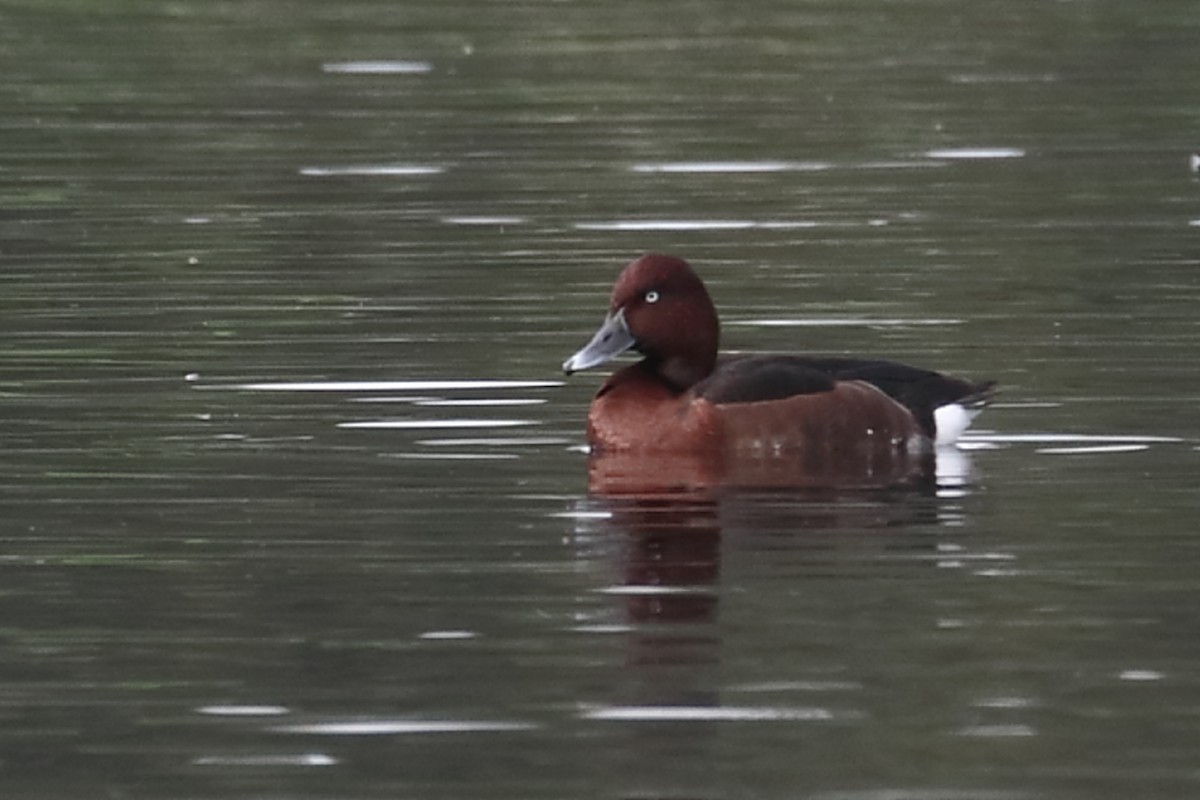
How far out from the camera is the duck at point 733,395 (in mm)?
12430

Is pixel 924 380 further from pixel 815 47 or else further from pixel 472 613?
pixel 815 47

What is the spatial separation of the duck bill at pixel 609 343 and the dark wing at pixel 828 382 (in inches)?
14.2

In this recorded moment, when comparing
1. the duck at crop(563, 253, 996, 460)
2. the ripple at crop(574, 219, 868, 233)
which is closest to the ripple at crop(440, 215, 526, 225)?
the ripple at crop(574, 219, 868, 233)

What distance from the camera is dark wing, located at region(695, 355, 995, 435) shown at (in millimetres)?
12492

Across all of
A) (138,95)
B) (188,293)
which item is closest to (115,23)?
(138,95)

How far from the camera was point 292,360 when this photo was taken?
1428cm

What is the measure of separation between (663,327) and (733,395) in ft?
1.48

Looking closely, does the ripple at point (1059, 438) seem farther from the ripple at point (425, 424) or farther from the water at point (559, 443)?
the ripple at point (425, 424)

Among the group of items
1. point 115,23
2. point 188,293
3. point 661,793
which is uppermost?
point 115,23

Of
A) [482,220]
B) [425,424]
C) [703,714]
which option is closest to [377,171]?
[482,220]

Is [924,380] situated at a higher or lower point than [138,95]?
lower

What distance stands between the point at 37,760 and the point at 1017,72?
59.9 feet

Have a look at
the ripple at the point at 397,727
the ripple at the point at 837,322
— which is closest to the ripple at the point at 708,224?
the ripple at the point at 837,322

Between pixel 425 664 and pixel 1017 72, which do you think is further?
pixel 1017 72
